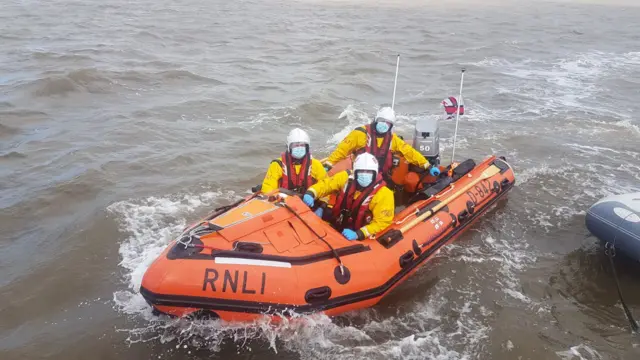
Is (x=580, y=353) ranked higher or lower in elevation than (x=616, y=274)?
lower

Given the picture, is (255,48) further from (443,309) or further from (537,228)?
(443,309)

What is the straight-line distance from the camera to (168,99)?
1048 centimetres

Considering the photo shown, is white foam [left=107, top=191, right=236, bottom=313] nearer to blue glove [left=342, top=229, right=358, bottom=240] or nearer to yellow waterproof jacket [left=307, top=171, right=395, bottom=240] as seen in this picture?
blue glove [left=342, top=229, right=358, bottom=240]

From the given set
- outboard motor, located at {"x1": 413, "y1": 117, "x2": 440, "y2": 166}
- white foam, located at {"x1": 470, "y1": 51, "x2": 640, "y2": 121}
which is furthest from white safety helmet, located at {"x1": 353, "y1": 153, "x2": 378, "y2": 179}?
white foam, located at {"x1": 470, "y1": 51, "x2": 640, "y2": 121}

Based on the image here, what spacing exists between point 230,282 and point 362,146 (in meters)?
2.83

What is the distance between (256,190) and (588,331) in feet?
11.4

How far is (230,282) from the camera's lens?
3836mm

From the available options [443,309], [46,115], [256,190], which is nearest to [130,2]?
[46,115]

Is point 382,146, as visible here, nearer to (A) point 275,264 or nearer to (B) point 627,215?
(A) point 275,264

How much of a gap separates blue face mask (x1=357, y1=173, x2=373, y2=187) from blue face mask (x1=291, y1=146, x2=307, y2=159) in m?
0.74

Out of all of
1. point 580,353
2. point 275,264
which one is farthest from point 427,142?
point 275,264

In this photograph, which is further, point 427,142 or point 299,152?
point 427,142

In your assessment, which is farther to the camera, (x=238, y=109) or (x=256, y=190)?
(x=238, y=109)

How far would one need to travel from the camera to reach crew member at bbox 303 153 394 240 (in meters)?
4.53
